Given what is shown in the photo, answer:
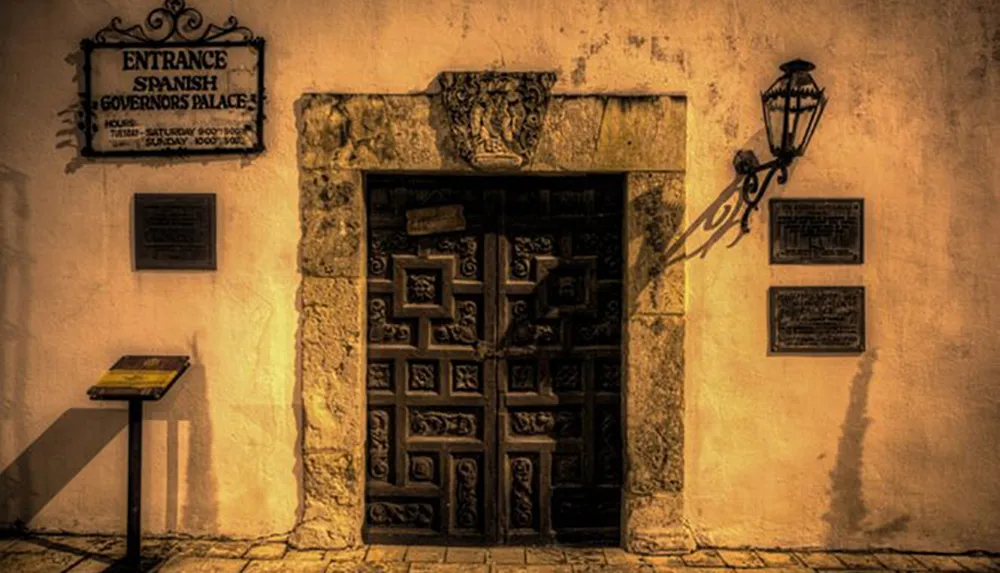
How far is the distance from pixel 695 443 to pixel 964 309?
1617mm

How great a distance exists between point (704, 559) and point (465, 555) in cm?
127

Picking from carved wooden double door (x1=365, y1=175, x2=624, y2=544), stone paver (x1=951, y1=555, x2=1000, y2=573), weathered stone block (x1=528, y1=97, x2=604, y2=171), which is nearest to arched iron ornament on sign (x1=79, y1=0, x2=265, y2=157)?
carved wooden double door (x1=365, y1=175, x2=624, y2=544)

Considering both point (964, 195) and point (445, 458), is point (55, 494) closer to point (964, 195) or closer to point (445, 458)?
point (445, 458)

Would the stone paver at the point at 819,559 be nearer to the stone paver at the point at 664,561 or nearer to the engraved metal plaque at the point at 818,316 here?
the stone paver at the point at 664,561

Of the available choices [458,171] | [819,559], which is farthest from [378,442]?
[819,559]

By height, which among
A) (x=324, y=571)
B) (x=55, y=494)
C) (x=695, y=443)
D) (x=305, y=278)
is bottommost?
(x=324, y=571)

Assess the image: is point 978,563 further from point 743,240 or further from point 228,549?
point 228,549

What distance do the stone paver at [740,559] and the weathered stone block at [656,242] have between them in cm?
132

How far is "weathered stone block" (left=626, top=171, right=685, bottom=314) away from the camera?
365cm

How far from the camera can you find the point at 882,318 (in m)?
3.67

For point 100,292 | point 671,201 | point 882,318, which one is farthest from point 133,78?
point 882,318

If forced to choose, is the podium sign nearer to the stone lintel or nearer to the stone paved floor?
the stone paved floor

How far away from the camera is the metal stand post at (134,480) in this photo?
11.1 feet

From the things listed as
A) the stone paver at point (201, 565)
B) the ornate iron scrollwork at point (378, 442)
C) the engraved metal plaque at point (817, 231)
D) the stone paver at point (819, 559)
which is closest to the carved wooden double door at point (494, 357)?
the ornate iron scrollwork at point (378, 442)
